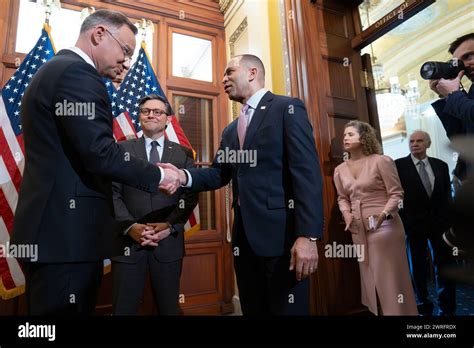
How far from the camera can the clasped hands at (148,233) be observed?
57.9 inches

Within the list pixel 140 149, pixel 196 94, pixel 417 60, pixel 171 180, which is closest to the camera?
pixel 171 180

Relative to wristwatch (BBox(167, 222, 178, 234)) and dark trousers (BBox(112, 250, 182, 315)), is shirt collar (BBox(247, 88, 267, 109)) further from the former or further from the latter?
dark trousers (BBox(112, 250, 182, 315))

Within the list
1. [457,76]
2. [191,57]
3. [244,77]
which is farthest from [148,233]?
[191,57]

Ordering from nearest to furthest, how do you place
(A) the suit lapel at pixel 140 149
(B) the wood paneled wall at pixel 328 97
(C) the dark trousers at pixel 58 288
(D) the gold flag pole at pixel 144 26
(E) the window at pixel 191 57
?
1. (C) the dark trousers at pixel 58 288
2. (A) the suit lapel at pixel 140 149
3. (B) the wood paneled wall at pixel 328 97
4. (D) the gold flag pole at pixel 144 26
5. (E) the window at pixel 191 57

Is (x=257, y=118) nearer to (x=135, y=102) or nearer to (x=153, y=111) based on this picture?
(x=153, y=111)

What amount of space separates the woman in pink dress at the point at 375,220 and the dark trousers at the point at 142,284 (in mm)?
1231

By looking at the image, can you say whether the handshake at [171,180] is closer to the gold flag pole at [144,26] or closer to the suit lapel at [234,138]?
the suit lapel at [234,138]

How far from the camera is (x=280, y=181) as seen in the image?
3.90ft

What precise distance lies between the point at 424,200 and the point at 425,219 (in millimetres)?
156

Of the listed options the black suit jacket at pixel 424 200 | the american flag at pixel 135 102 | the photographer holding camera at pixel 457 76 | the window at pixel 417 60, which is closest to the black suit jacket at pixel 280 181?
the photographer holding camera at pixel 457 76

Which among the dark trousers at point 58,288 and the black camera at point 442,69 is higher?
the black camera at point 442,69

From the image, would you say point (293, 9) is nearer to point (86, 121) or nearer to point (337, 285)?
point (86, 121)

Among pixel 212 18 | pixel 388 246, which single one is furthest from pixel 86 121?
pixel 212 18

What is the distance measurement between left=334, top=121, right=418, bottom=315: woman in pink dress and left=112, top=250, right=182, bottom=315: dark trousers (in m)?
1.23
